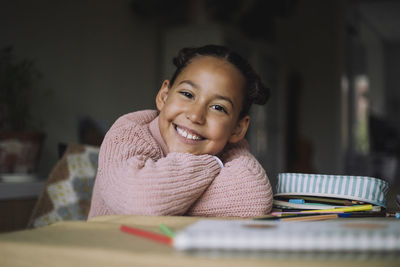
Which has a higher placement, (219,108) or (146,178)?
(219,108)

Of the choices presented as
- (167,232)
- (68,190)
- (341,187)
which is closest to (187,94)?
(341,187)

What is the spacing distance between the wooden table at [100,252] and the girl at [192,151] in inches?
6.3

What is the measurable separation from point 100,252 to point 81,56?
2.21m

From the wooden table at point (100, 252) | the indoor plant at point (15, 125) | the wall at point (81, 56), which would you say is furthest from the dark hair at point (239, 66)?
the wall at point (81, 56)

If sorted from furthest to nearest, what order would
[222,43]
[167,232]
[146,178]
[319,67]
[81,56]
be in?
[319,67], [222,43], [81,56], [146,178], [167,232]

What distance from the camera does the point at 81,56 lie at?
2.44m

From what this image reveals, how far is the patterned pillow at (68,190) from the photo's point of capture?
4.34 ft

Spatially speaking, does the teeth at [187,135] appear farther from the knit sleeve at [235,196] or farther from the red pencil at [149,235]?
the red pencil at [149,235]

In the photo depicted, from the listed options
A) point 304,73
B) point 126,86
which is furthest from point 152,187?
point 304,73

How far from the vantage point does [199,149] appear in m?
0.85

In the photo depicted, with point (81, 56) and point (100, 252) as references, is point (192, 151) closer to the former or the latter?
point (100, 252)

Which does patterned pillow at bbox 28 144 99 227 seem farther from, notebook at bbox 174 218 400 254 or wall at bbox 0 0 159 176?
notebook at bbox 174 218 400 254

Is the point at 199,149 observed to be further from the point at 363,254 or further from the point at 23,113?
the point at 23,113

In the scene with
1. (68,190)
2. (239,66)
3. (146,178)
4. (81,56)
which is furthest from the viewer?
(81,56)
